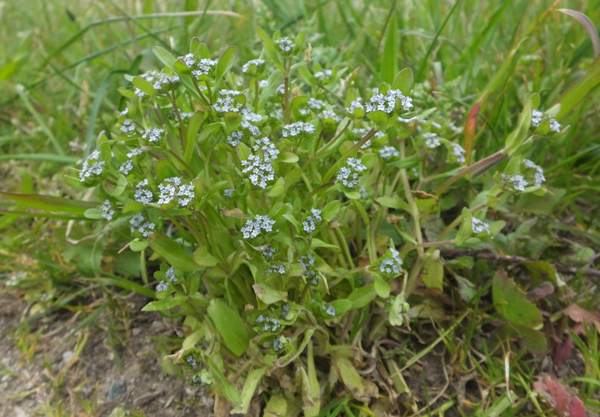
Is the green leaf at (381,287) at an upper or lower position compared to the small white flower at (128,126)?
lower

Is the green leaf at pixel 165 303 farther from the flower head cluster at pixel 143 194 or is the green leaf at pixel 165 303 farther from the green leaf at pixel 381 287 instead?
the green leaf at pixel 381 287

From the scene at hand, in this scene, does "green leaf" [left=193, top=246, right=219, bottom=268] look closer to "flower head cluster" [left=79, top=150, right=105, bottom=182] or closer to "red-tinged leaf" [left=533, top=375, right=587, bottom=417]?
"flower head cluster" [left=79, top=150, right=105, bottom=182]

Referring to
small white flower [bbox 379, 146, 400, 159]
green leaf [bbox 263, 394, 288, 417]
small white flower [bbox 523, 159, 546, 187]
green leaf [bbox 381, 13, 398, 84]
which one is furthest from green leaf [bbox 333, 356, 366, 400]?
green leaf [bbox 381, 13, 398, 84]

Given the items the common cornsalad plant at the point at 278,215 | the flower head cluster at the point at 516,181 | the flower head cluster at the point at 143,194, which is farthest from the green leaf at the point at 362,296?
the flower head cluster at the point at 143,194

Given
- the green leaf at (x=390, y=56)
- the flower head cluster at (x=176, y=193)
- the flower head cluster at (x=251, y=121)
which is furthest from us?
the green leaf at (x=390, y=56)

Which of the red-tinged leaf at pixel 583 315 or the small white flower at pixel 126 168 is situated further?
the red-tinged leaf at pixel 583 315

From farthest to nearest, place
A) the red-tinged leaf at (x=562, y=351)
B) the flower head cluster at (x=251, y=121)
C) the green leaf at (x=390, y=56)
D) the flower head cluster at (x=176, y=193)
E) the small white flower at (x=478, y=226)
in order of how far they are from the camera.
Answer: the green leaf at (x=390, y=56) → the red-tinged leaf at (x=562, y=351) → the small white flower at (x=478, y=226) → the flower head cluster at (x=251, y=121) → the flower head cluster at (x=176, y=193)

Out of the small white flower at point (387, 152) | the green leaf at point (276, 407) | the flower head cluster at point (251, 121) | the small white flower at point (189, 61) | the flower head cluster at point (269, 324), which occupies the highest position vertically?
the small white flower at point (189, 61)
